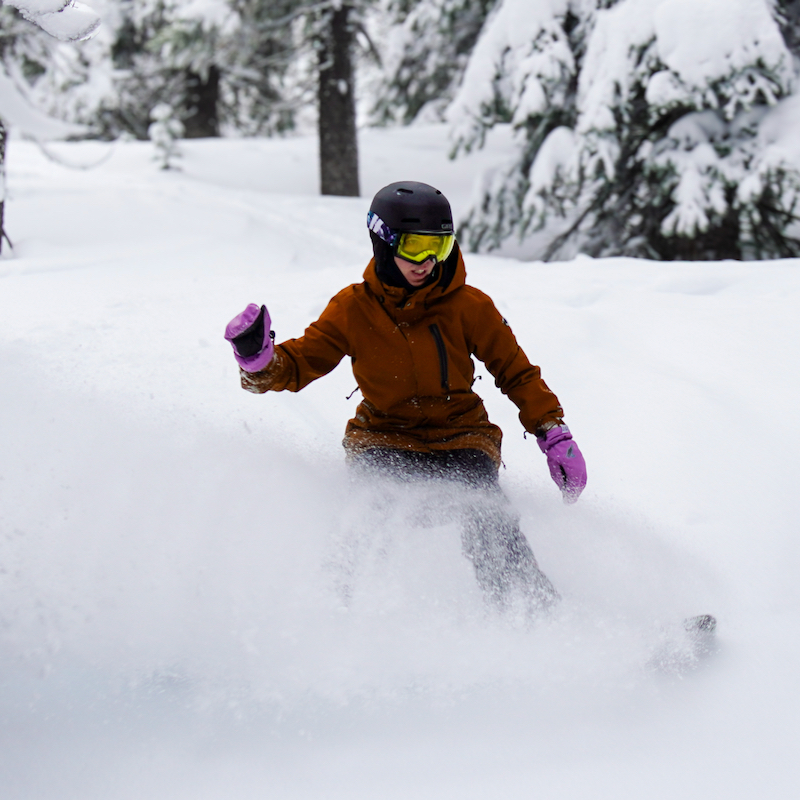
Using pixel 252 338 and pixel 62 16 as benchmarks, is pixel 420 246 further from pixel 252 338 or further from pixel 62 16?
pixel 62 16

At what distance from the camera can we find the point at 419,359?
2.70m

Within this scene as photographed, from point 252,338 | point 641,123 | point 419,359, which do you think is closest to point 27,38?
point 641,123

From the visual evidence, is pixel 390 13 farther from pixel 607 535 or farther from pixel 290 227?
pixel 607 535

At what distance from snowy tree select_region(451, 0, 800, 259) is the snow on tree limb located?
4.15 meters

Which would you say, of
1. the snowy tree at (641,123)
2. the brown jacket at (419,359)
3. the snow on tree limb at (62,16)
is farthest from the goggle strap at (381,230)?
the snowy tree at (641,123)

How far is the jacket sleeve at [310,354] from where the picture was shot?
261cm

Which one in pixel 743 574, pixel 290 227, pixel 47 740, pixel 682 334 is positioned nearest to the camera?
pixel 47 740

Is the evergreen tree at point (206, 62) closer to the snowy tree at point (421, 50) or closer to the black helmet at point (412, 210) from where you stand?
the snowy tree at point (421, 50)

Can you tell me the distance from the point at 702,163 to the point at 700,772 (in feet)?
18.5

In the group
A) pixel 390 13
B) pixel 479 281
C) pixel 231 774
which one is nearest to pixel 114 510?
pixel 231 774

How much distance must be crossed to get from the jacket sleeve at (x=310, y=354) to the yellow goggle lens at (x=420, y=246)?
0.32 meters

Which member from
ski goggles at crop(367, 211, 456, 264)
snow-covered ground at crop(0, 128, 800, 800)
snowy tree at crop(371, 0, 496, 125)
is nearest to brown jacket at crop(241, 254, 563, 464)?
ski goggles at crop(367, 211, 456, 264)

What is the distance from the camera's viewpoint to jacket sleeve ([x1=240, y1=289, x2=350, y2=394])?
2609 millimetres

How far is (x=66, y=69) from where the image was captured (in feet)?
32.0
